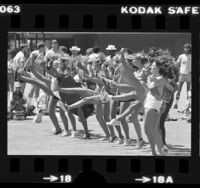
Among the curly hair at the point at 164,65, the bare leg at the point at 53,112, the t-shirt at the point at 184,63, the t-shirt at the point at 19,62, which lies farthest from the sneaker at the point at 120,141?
the t-shirt at the point at 19,62

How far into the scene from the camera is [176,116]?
6727mm

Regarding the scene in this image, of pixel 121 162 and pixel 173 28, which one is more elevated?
pixel 173 28

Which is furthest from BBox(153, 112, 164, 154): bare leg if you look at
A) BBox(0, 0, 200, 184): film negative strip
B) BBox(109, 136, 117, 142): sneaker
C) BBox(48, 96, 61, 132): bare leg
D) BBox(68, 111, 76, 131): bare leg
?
BBox(48, 96, 61, 132): bare leg

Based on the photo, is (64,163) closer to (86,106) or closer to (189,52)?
(86,106)

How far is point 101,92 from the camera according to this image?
22.2ft

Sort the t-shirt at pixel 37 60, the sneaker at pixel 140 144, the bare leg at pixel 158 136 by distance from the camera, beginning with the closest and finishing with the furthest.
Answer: the bare leg at pixel 158 136, the sneaker at pixel 140 144, the t-shirt at pixel 37 60

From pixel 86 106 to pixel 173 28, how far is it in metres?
1.37

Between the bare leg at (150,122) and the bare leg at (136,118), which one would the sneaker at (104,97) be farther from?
the bare leg at (150,122)

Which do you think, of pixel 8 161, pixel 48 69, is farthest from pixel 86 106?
pixel 8 161

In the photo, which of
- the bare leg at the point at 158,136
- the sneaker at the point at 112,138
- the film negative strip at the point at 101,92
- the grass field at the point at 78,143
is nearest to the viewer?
the film negative strip at the point at 101,92

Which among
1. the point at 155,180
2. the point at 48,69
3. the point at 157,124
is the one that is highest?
the point at 48,69

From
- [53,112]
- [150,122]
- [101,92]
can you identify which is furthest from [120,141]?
[53,112]

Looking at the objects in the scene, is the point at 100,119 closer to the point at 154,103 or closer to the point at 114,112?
the point at 114,112

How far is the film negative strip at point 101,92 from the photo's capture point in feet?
20.1
